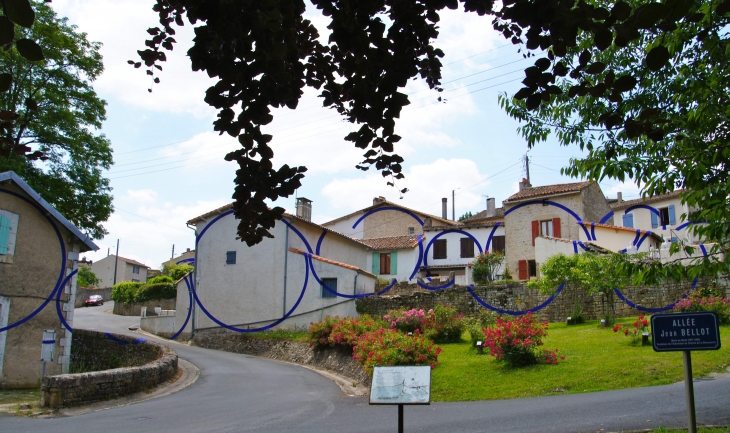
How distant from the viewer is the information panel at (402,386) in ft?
17.1

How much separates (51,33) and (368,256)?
57.0 ft

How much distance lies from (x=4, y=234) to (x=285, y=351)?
9.27m

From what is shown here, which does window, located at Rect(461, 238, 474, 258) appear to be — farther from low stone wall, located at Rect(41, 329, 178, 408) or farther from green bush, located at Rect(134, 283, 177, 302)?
low stone wall, located at Rect(41, 329, 178, 408)

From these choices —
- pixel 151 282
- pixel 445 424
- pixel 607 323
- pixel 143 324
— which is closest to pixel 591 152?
pixel 445 424

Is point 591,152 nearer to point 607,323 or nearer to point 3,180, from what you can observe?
point 607,323

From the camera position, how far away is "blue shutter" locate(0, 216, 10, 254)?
1294 centimetres

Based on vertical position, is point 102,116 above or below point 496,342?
above

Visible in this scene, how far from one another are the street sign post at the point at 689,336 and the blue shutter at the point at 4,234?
1355 cm

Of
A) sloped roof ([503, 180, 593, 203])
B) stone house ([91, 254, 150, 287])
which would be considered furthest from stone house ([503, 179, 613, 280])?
stone house ([91, 254, 150, 287])

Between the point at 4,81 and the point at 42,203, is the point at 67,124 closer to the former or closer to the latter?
the point at 42,203

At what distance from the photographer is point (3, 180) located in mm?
13117

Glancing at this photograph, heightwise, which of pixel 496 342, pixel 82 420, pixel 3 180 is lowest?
pixel 82 420

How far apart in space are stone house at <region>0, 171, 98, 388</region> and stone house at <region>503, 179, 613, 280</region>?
18.2 meters


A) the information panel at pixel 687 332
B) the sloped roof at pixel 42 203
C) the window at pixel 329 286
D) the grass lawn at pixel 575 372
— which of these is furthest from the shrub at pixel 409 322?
the information panel at pixel 687 332
